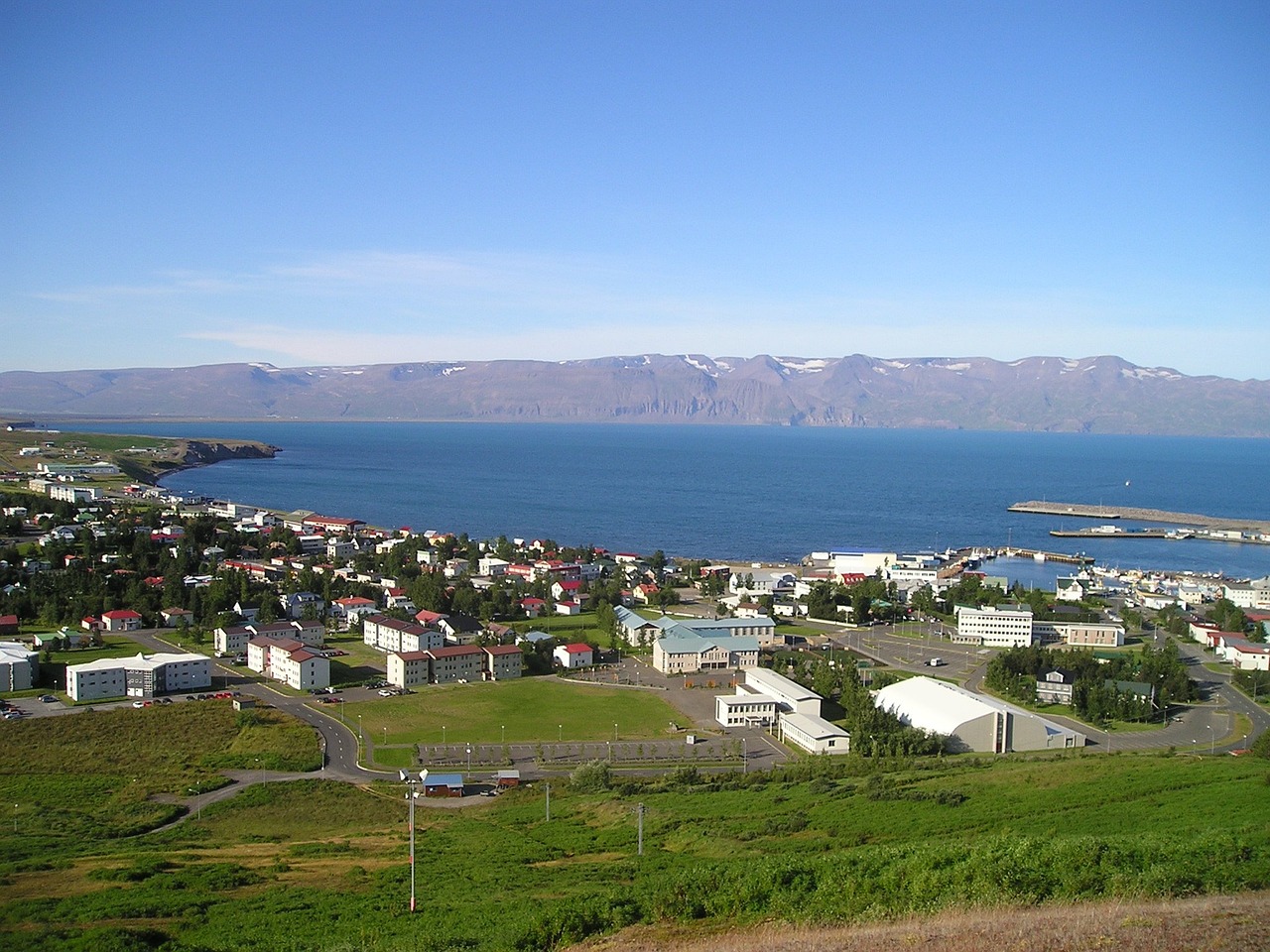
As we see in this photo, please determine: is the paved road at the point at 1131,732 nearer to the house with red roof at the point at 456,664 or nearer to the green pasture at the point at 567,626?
the green pasture at the point at 567,626

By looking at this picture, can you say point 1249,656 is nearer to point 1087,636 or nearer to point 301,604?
point 1087,636

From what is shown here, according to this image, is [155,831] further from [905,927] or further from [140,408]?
[140,408]

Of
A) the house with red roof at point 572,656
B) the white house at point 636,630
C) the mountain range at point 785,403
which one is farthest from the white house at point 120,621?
the mountain range at point 785,403

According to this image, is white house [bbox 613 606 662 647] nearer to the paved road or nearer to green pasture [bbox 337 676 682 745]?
green pasture [bbox 337 676 682 745]

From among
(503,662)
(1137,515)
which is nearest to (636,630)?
(503,662)

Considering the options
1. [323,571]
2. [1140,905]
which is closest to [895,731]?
[1140,905]

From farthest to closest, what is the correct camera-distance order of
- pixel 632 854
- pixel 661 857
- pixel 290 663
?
pixel 290 663
pixel 632 854
pixel 661 857
